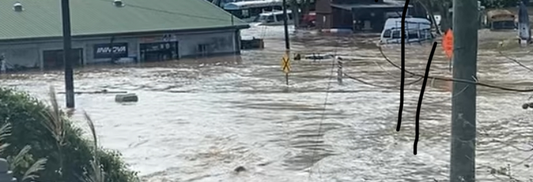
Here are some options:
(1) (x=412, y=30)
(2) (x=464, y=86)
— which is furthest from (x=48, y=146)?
(1) (x=412, y=30)

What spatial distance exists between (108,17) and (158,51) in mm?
3628

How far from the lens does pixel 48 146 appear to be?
6367 mm

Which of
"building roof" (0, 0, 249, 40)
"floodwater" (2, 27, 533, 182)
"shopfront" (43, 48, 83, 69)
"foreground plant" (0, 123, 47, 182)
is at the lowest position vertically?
"floodwater" (2, 27, 533, 182)

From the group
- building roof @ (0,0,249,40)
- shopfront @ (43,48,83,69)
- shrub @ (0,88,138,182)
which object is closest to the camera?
shrub @ (0,88,138,182)

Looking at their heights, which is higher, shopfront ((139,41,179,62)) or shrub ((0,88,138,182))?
shrub ((0,88,138,182))

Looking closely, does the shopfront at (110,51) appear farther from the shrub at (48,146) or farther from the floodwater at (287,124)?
the shrub at (48,146)

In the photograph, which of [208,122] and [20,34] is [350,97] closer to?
[208,122]

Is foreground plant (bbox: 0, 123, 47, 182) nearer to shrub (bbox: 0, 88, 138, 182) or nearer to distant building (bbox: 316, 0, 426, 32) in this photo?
shrub (bbox: 0, 88, 138, 182)

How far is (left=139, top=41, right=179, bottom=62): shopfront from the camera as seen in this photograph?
53.7m


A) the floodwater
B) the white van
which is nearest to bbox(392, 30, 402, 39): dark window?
the white van

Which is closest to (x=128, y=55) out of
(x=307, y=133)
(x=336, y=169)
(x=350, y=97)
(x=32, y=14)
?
(x=32, y=14)

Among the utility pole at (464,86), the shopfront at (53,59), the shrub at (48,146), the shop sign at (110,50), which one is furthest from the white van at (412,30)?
the utility pole at (464,86)

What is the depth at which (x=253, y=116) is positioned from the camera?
2664 centimetres

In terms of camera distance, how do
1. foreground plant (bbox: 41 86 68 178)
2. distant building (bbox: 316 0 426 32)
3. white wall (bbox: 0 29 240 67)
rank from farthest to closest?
distant building (bbox: 316 0 426 32) < white wall (bbox: 0 29 240 67) < foreground plant (bbox: 41 86 68 178)
